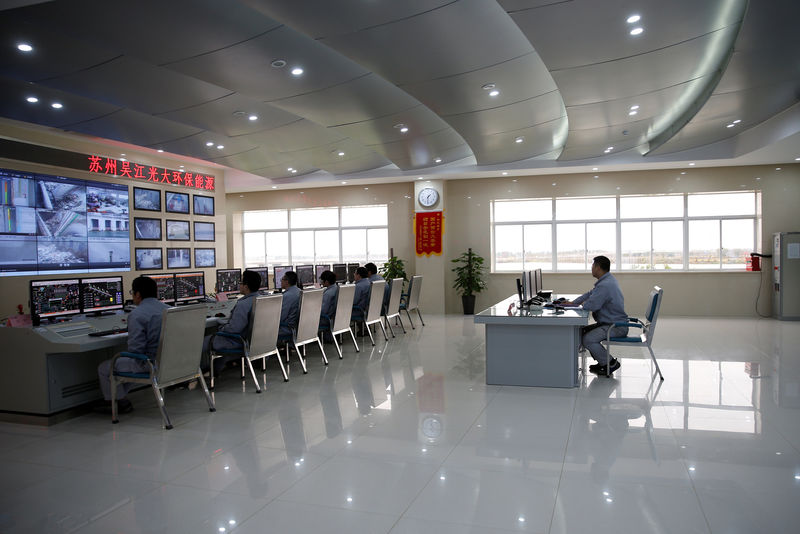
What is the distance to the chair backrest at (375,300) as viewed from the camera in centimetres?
742

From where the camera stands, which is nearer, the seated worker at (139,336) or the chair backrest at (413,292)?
the seated worker at (139,336)

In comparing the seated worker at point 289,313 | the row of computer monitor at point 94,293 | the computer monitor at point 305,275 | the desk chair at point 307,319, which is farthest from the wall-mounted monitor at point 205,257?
the desk chair at point 307,319

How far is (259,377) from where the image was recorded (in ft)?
18.7

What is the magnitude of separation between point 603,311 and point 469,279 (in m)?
5.90

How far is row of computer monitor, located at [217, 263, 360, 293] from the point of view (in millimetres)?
7051

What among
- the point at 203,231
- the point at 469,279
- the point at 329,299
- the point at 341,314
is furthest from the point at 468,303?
the point at 203,231

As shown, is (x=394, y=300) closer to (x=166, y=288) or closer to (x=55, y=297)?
(x=166, y=288)

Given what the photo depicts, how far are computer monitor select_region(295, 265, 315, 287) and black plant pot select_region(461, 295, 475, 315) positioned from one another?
11.8 feet

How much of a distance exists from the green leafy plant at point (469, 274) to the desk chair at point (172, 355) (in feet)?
25.0

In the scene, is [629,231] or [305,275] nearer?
[305,275]

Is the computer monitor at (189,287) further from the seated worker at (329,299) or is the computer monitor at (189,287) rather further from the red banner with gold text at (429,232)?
the red banner with gold text at (429,232)

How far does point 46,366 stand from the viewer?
4.08 metres

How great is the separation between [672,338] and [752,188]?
183 inches

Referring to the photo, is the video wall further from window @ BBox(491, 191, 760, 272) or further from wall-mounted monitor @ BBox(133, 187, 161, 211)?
window @ BBox(491, 191, 760, 272)
